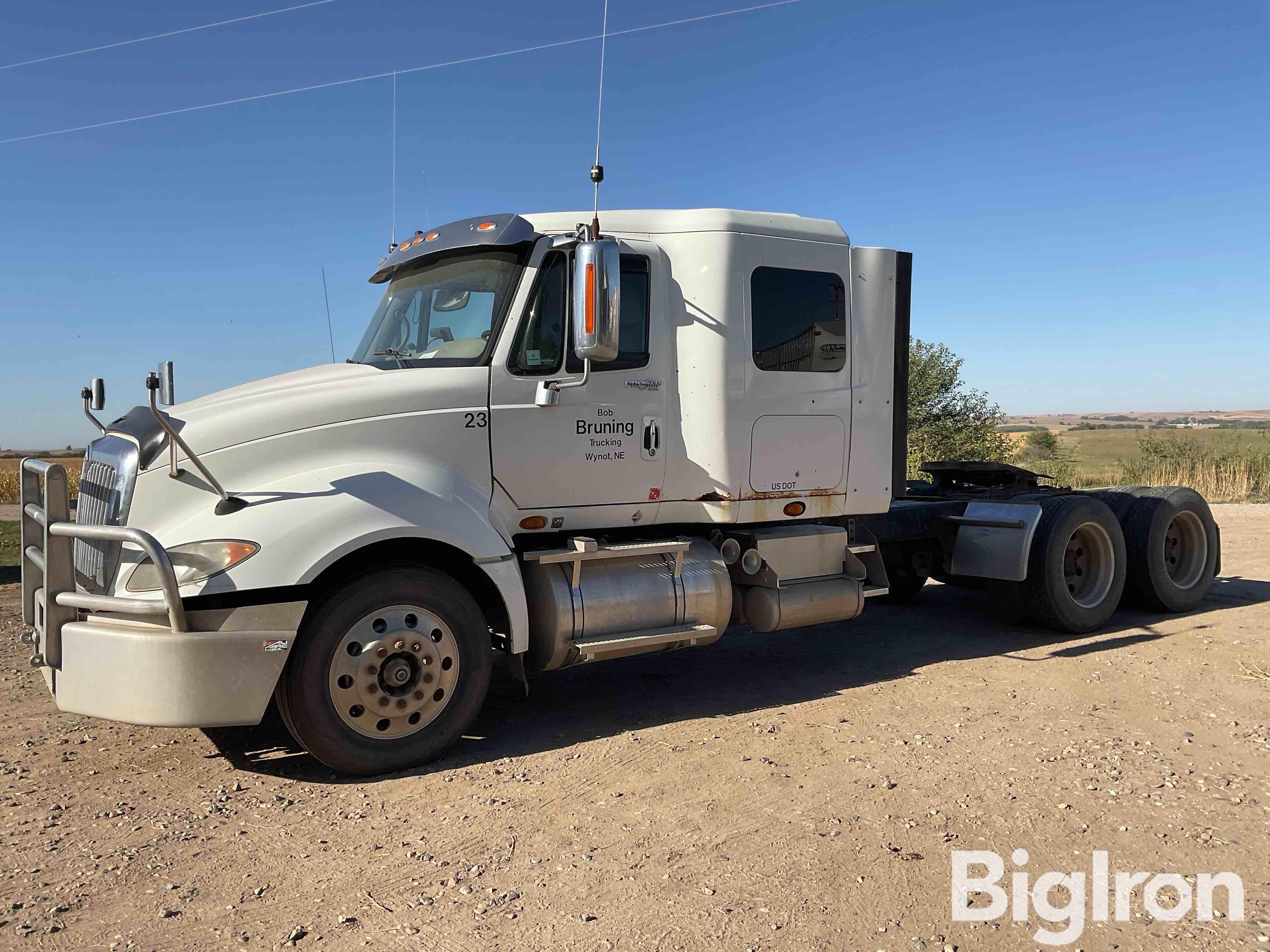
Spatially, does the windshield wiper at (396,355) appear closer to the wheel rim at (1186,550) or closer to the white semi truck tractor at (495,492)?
the white semi truck tractor at (495,492)

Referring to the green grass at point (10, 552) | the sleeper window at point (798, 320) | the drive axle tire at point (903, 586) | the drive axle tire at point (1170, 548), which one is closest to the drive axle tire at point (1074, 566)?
the drive axle tire at point (1170, 548)

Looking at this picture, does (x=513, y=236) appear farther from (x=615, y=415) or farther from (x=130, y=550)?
(x=130, y=550)

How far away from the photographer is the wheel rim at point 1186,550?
8656 millimetres

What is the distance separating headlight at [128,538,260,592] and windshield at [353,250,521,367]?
60.2 inches

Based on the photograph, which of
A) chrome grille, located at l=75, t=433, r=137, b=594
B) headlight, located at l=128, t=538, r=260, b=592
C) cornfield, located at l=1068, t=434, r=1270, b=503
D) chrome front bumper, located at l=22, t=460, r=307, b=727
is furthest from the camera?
cornfield, located at l=1068, t=434, r=1270, b=503

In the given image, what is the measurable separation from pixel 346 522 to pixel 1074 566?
21.3ft

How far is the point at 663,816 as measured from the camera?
3.99m

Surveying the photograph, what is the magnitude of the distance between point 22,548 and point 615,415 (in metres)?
3.40

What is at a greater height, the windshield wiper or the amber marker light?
the amber marker light

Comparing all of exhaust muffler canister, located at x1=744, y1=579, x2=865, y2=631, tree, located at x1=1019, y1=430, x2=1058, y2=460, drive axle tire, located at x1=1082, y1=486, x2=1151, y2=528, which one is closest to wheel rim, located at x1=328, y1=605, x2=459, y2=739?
exhaust muffler canister, located at x1=744, y1=579, x2=865, y2=631

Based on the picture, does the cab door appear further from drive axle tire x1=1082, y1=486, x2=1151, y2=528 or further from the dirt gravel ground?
drive axle tire x1=1082, y1=486, x2=1151, y2=528

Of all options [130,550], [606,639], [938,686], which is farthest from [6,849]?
[938,686]

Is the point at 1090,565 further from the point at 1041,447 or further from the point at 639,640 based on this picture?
the point at 1041,447

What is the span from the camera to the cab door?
5207 millimetres
